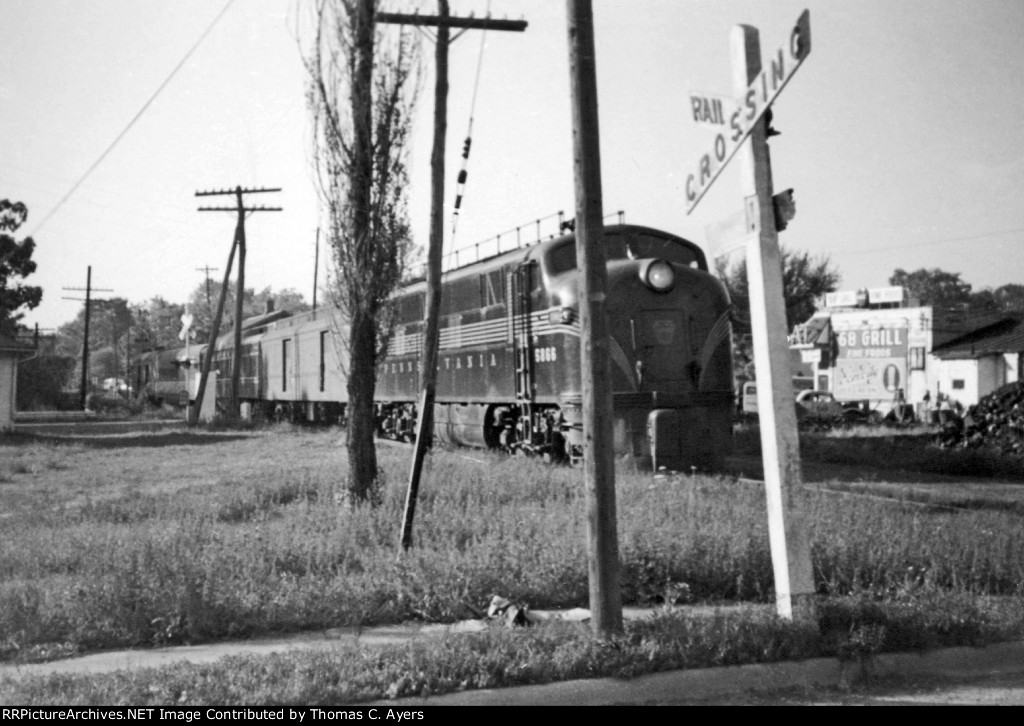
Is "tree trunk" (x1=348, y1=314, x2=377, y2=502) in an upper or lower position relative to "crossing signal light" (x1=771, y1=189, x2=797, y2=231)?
lower

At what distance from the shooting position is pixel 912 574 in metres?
7.52

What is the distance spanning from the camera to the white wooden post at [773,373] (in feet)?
20.6

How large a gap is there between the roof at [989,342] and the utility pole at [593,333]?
3034 cm

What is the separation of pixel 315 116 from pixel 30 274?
73.0 feet

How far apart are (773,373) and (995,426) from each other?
51.3 feet

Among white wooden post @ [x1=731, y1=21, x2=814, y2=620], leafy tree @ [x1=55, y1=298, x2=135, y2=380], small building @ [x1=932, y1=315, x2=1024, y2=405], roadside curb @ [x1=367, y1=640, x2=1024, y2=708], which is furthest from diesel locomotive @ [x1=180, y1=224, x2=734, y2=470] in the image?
leafy tree @ [x1=55, y1=298, x2=135, y2=380]

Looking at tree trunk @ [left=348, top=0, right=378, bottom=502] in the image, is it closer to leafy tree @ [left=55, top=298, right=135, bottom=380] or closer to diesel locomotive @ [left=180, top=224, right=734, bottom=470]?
diesel locomotive @ [left=180, top=224, right=734, bottom=470]

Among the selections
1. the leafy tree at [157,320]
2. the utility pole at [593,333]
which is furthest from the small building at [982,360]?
the leafy tree at [157,320]

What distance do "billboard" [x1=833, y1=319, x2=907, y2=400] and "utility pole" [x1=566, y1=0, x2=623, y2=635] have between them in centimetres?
4070

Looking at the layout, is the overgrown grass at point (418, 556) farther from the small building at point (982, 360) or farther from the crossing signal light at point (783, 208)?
the small building at point (982, 360)

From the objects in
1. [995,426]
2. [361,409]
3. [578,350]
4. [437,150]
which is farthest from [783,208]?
[995,426]

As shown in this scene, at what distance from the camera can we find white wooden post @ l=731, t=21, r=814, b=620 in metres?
6.29

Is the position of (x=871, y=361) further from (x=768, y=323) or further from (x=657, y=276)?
(x=768, y=323)
